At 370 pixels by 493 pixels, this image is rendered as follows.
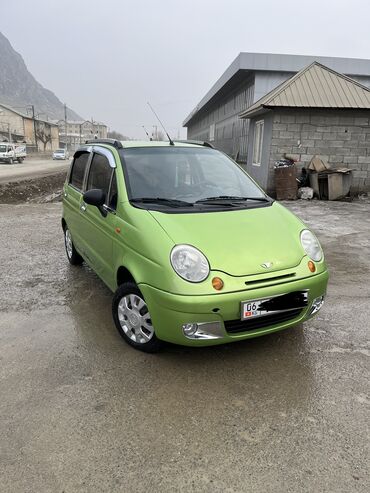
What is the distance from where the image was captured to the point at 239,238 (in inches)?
124

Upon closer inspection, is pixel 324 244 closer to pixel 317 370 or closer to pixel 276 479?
pixel 317 370

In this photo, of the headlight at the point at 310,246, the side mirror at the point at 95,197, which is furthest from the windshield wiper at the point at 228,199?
the side mirror at the point at 95,197

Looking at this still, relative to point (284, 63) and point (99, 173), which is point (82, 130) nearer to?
point (284, 63)

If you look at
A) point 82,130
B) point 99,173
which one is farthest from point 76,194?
point 82,130

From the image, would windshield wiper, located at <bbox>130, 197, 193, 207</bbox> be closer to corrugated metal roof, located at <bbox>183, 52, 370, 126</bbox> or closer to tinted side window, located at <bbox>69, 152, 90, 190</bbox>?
tinted side window, located at <bbox>69, 152, 90, 190</bbox>

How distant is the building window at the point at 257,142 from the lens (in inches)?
577

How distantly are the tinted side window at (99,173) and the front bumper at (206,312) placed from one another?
147cm

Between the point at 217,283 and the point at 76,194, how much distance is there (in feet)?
9.34

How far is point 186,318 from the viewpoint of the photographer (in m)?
2.83

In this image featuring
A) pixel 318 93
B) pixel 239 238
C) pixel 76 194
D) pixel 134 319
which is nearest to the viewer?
pixel 239 238

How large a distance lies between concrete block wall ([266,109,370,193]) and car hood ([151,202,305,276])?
9.95 meters

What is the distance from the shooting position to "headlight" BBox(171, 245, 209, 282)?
2.89m

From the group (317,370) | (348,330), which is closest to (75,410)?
(317,370)

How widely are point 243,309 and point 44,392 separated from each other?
1.57 metres
